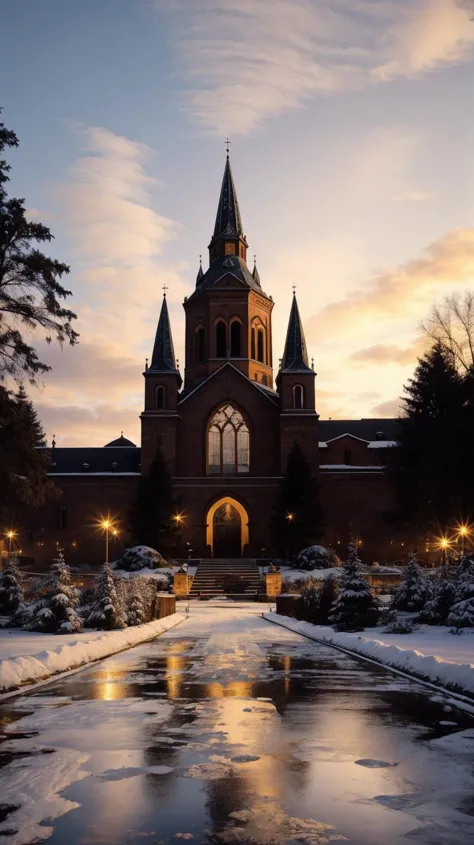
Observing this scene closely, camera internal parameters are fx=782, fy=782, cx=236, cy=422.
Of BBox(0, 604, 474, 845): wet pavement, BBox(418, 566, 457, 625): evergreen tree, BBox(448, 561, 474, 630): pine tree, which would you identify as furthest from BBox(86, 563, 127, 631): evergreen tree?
BBox(0, 604, 474, 845): wet pavement

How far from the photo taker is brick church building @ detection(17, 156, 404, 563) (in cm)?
5997

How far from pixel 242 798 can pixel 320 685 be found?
6.57 metres

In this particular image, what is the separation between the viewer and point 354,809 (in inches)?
217

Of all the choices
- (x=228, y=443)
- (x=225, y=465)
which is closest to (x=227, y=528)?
(x=225, y=465)

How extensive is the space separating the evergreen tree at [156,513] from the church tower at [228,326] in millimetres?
10797

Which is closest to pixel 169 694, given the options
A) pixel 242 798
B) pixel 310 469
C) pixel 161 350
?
pixel 242 798

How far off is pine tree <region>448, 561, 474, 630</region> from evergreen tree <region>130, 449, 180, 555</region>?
33887mm

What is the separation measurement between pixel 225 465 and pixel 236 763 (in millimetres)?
→ 54556

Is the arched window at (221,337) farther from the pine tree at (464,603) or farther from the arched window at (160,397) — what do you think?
the pine tree at (464,603)

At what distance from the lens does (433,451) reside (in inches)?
1689

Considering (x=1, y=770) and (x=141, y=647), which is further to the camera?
(x=141, y=647)

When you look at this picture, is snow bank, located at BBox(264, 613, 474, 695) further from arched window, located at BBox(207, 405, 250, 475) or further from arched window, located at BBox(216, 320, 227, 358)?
arched window, located at BBox(216, 320, 227, 358)

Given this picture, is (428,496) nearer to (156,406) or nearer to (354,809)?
(156,406)

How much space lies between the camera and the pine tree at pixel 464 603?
22.2 meters
